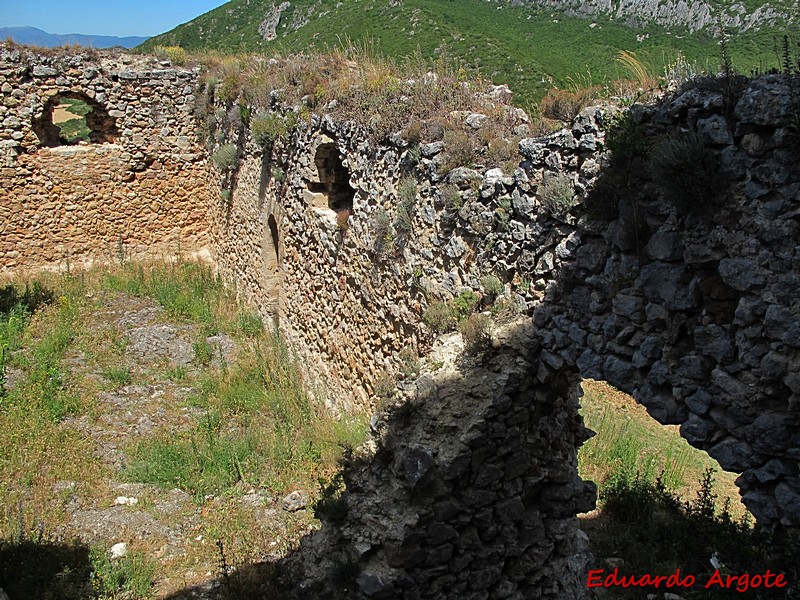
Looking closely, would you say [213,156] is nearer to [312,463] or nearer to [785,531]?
[312,463]

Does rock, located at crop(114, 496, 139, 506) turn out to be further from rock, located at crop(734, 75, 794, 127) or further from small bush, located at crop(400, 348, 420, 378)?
rock, located at crop(734, 75, 794, 127)

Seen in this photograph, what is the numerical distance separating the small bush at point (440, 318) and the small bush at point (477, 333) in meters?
0.43

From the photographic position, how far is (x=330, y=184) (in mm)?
8203

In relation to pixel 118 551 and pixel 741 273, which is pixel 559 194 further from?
pixel 118 551

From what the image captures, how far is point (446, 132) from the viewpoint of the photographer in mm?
5578

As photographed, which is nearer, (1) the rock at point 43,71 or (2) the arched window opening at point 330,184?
(2) the arched window opening at point 330,184

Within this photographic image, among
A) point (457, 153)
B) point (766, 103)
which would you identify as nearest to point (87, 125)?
point (457, 153)

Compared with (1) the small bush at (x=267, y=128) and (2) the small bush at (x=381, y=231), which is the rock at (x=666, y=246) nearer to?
(2) the small bush at (x=381, y=231)

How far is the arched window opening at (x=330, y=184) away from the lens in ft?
26.2

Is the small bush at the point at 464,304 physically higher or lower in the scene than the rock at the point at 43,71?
lower

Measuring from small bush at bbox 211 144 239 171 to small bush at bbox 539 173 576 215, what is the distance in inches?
309

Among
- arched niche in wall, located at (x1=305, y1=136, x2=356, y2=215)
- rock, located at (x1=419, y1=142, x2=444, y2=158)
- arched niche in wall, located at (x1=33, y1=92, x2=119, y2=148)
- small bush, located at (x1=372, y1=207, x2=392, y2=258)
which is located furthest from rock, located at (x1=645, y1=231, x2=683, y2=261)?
arched niche in wall, located at (x1=33, y1=92, x2=119, y2=148)

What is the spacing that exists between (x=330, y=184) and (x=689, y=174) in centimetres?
549
